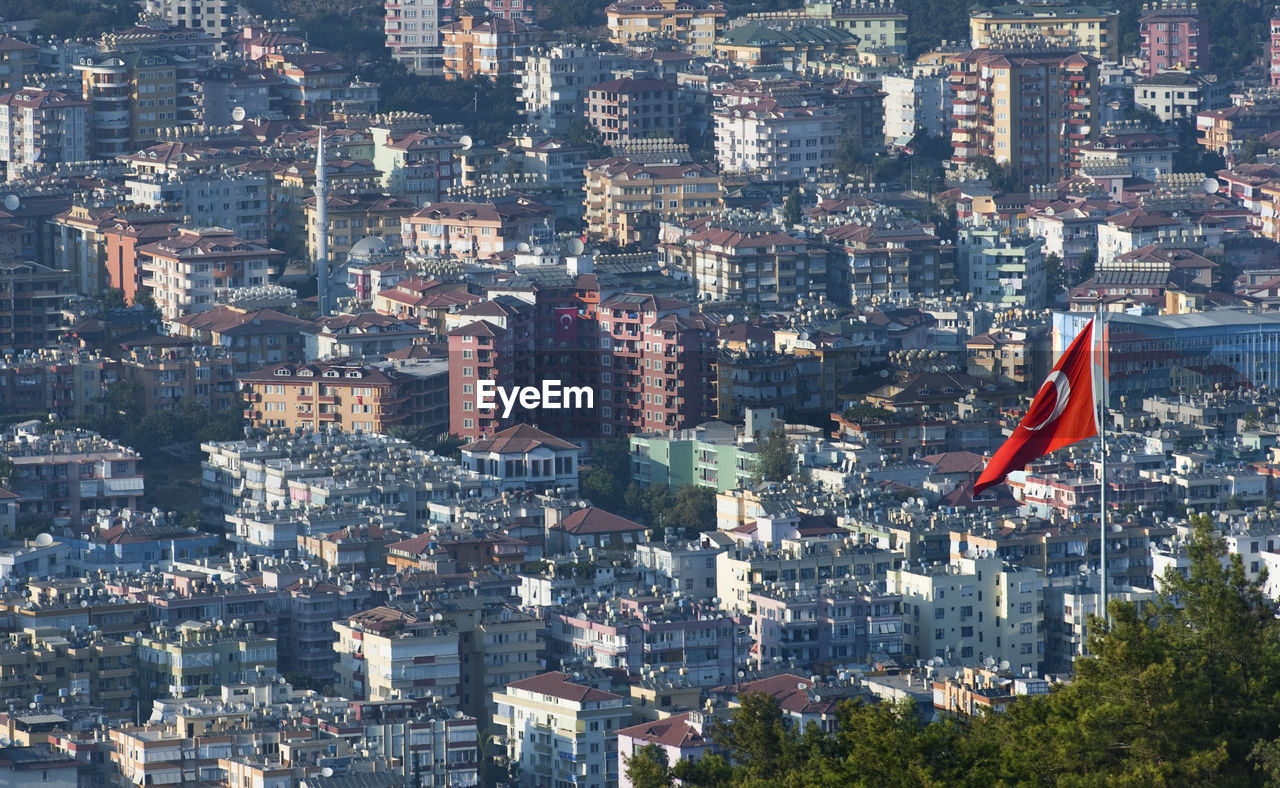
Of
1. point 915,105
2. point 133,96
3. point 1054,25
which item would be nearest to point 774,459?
point 133,96

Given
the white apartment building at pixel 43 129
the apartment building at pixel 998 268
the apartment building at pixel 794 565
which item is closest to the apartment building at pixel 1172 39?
the apartment building at pixel 998 268

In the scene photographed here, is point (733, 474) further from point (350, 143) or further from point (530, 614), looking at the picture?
point (350, 143)

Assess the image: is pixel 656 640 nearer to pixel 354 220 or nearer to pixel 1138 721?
pixel 1138 721

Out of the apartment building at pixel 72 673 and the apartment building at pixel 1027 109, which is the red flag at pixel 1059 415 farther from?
the apartment building at pixel 1027 109

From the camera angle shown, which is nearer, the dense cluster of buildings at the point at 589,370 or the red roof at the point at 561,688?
the red roof at the point at 561,688

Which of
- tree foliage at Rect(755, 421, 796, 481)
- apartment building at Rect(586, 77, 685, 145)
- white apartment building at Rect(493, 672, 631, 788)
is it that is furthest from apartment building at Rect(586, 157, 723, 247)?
white apartment building at Rect(493, 672, 631, 788)

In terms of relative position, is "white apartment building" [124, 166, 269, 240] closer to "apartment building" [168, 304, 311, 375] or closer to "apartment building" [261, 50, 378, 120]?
"apartment building" [168, 304, 311, 375]
